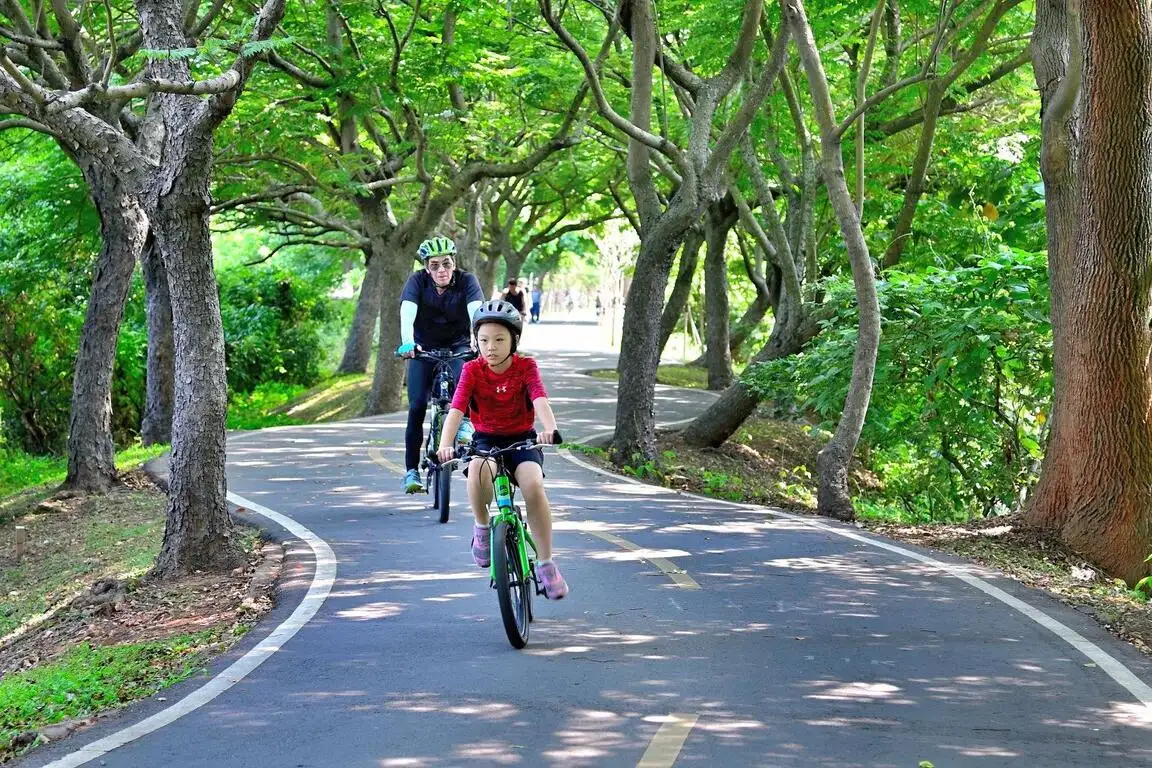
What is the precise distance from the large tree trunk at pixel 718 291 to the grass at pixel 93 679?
915 inches

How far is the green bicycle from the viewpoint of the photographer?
744 cm

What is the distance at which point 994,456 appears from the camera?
18844 mm

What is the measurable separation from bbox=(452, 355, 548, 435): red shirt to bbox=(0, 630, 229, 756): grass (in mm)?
2056

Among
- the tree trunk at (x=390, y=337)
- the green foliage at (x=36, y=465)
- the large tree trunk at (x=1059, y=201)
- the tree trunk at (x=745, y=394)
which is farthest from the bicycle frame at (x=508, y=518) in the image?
the tree trunk at (x=390, y=337)

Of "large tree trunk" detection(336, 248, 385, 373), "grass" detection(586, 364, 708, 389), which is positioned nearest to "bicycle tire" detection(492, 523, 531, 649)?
"large tree trunk" detection(336, 248, 385, 373)

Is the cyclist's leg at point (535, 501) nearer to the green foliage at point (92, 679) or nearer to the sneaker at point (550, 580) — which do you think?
the sneaker at point (550, 580)

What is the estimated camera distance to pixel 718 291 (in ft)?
105

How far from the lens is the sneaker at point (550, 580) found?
799cm

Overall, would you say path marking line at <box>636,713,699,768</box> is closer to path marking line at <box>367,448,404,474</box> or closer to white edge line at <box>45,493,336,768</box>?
white edge line at <box>45,493,336,768</box>

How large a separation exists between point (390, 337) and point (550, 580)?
20.6 meters

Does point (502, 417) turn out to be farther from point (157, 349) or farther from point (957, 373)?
point (157, 349)

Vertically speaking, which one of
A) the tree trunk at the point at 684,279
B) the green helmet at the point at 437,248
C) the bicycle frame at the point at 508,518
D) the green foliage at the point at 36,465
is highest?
the tree trunk at the point at 684,279

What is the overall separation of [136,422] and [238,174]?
21.7ft

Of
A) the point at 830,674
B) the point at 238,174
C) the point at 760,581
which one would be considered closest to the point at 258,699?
the point at 830,674
